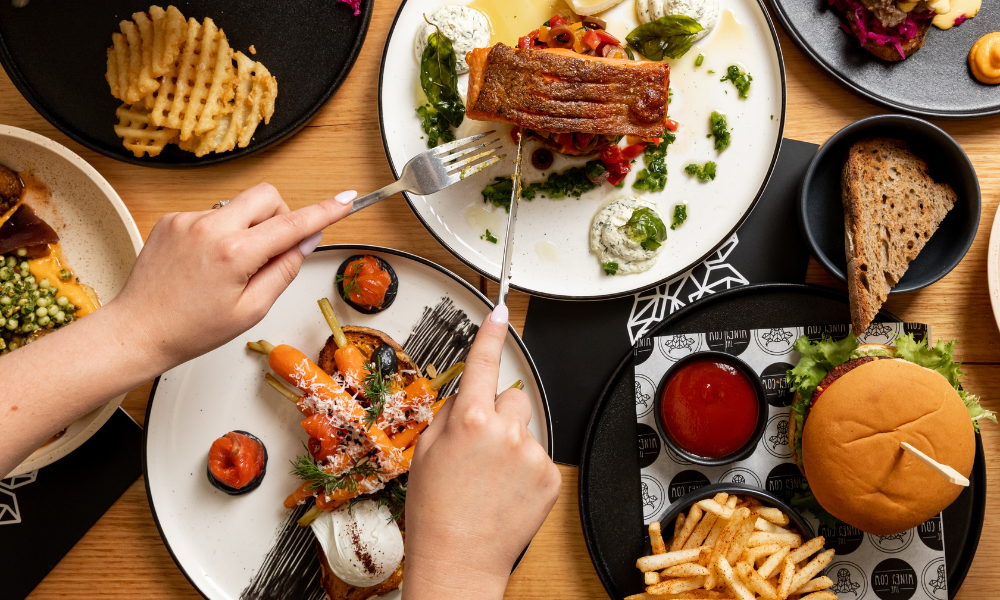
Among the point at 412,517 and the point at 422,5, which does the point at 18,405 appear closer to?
the point at 412,517

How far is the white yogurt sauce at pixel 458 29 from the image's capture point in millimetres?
3020

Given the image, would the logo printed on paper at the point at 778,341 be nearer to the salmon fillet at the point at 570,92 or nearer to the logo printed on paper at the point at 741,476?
the logo printed on paper at the point at 741,476

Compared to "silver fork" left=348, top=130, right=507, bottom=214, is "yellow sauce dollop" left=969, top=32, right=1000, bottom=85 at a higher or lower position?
lower

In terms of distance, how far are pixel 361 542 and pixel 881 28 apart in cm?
355

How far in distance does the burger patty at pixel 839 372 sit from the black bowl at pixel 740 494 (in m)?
0.48

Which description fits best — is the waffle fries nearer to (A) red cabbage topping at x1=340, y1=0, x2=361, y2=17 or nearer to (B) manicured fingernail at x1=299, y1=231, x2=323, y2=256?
(A) red cabbage topping at x1=340, y1=0, x2=361, y2=17

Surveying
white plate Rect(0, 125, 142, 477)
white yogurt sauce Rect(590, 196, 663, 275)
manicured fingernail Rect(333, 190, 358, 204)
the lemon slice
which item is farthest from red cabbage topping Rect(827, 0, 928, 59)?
white plate Rect(0, 125, 142, 477)

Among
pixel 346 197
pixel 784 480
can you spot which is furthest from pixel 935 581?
pixel 346 197

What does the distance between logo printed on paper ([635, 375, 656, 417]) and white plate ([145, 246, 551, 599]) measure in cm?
48

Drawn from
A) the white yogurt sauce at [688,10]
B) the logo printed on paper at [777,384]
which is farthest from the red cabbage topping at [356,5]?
the logo printed on paper at [777,384]

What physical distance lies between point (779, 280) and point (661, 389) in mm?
916

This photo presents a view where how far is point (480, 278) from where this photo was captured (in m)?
3.19

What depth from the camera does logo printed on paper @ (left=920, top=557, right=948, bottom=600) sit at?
2959 millimetres

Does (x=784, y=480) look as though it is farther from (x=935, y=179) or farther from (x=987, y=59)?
(x=987, y=59)
